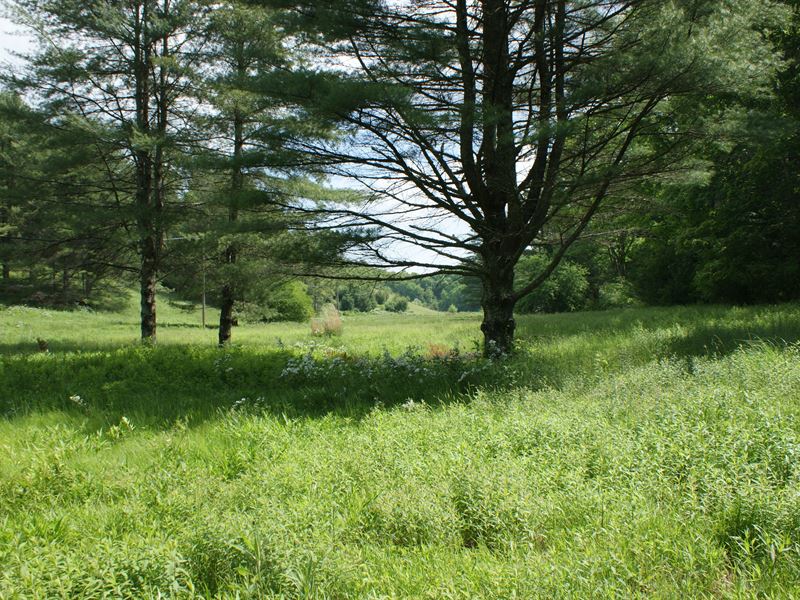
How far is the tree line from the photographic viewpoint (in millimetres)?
5824

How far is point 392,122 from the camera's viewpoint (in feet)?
20.3

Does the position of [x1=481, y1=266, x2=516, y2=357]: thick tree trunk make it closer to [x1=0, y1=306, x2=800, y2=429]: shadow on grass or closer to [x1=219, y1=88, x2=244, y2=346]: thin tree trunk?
[x1=0, y1=306, x2=800, y2=429]: shadow on grass

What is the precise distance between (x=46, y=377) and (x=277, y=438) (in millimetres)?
5490

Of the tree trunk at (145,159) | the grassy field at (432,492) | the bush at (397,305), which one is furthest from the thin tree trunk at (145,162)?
the bush at (397,305)

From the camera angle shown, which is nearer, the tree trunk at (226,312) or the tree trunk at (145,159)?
the tree trunk at (145,159)

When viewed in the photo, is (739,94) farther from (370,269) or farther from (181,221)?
(181,221)

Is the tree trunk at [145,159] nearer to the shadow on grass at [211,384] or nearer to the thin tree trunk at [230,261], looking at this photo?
the thin tree trunk at [230,261]

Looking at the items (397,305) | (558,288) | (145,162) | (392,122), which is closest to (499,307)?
(392,122)

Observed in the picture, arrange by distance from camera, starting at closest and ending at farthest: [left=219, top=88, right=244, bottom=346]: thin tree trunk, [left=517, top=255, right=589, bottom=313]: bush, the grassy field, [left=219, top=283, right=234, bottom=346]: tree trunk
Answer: the grassy field < [left=219, top=88, right=244, bottom=346]: thin tree trunk < [left=219, top=283, right=234, bottom=346]: tree trunk < [left=517, top=255, right=589, bottom=313]: bush

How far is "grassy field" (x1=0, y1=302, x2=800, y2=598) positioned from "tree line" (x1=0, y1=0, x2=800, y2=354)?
8.96 feet

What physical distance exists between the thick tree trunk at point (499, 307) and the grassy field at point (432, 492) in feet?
6.61

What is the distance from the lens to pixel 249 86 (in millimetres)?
5973

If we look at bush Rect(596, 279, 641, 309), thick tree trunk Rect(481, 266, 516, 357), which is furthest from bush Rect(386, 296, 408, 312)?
thick tree trunk Rect(481, 266, 516, 357)

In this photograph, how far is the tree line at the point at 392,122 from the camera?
582 centimetres
